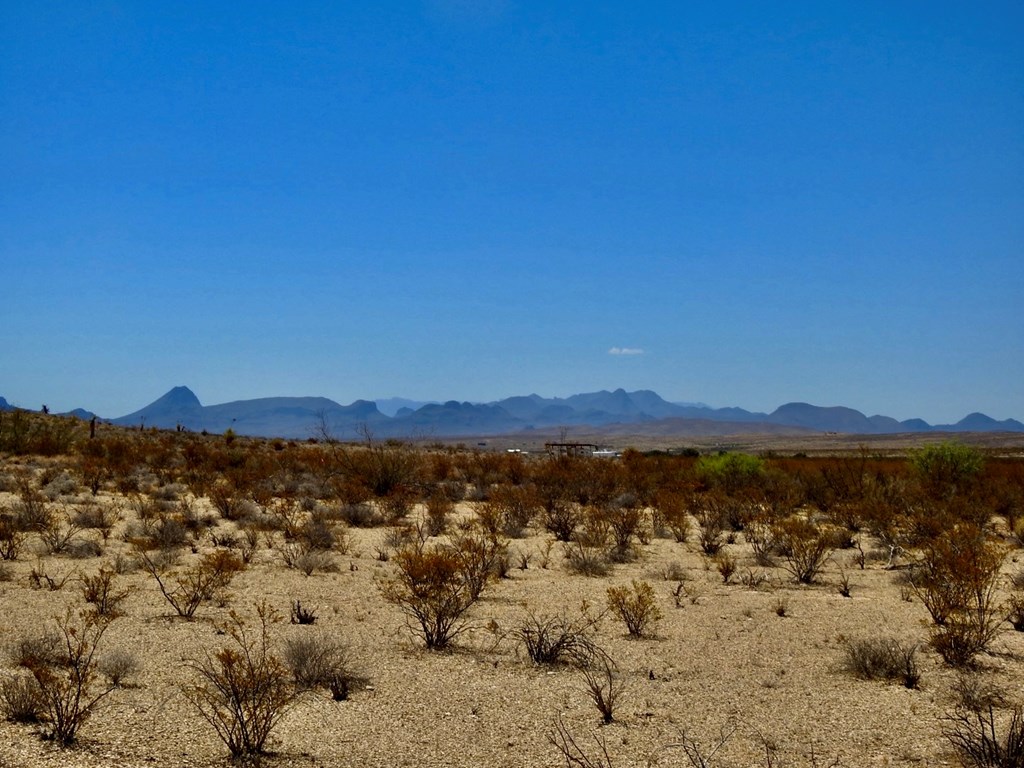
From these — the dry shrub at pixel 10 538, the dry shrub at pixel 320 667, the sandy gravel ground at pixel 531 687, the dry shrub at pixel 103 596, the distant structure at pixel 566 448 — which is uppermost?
the distant structure at pixel 566 448


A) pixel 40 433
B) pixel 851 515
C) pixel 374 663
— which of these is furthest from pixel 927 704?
pixel 40 433

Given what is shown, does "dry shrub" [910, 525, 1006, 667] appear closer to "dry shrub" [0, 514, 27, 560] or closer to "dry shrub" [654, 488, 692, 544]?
"dry shrub" [654, 488, 692, 544]

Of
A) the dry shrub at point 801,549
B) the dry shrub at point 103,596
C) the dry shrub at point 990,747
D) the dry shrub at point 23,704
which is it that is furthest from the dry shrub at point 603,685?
the dry shrub at point 801,549

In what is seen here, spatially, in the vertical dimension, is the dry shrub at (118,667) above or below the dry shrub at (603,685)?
above

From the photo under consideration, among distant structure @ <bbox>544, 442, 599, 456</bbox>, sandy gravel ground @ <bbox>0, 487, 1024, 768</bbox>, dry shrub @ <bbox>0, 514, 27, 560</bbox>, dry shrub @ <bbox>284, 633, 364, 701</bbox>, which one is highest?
distant structure @ <bbox>544, 442, 599, 456</bbox>

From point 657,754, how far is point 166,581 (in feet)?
26.3

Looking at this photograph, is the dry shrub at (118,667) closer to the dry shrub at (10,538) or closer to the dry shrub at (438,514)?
the dry shrub at (10,538)

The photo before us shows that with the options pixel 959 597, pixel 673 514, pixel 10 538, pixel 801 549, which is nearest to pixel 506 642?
pixel 959 597

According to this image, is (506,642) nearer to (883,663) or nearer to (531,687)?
(531,687)

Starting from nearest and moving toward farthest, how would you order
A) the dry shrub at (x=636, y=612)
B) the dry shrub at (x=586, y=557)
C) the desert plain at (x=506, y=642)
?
the desert plain at (x=506, y=642), the dry shrub at (x=636, y=612), the dry shrub at (x=586, y=557)

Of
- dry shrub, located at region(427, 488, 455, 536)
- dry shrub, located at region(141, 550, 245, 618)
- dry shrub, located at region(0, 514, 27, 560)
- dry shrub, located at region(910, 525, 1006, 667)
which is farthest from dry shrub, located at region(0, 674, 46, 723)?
dry shrub, located at region(427, 488, 455, 536)

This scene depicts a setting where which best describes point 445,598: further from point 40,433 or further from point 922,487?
point 40,433

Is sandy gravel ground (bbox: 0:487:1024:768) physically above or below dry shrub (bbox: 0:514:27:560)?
below

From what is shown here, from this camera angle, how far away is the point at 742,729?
6.66m
